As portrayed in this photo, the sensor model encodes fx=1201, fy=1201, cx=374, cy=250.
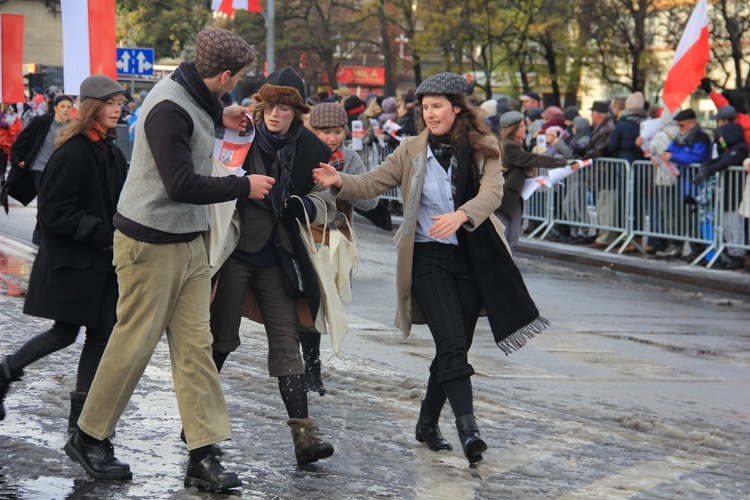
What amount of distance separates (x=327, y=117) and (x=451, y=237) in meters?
1.70

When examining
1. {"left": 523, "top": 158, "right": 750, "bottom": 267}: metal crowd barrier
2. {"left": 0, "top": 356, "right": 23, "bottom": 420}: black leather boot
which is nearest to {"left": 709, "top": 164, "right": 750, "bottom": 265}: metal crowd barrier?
{"left": 523, "top": 158, "right": 750, "bottom": 267}: metal crowd barrier

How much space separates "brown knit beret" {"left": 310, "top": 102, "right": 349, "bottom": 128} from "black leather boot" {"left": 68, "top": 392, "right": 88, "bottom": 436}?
2.27 meters

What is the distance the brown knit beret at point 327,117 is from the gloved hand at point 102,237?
6.45ft

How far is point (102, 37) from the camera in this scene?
10055 mm

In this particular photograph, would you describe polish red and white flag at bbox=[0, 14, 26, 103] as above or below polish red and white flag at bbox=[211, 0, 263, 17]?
below

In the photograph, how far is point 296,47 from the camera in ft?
148

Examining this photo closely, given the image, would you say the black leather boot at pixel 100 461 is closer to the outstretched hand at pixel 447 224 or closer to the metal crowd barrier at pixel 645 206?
the outstretched hand at pixel 447 224

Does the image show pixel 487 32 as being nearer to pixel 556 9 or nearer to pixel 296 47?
pixel 556 9

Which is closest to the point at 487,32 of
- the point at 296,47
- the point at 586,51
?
the point at 586,51

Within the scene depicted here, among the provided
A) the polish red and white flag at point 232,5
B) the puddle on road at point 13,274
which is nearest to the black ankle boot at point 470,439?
the puddle on road at point 13,274

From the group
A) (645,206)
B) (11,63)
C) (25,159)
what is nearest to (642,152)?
(645,206)

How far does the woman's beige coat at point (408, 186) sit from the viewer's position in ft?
18.4

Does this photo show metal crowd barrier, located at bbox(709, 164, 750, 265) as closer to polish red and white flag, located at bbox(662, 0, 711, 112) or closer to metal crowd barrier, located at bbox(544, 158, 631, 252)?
Result: polish red and white flag, located at bbox(662, 0, 711, 112)

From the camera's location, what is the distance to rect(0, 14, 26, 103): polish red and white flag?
44.0 ft
